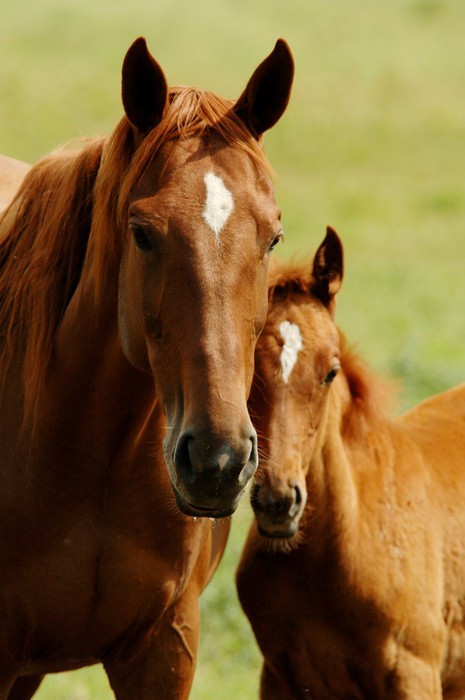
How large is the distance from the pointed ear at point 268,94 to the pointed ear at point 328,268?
1.36 meters

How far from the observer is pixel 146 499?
10.2 ft

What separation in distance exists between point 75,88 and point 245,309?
70.1 feet

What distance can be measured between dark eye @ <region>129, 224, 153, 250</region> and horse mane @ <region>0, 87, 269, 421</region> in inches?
5.9

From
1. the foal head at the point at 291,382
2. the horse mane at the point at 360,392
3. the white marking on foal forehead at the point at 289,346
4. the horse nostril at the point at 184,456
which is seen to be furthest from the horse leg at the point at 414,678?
the horse nostril at the point at 184,456

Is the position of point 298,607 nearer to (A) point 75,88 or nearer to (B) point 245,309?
(B) point 245,309

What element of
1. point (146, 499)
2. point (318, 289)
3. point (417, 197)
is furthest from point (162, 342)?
point (417, 197)

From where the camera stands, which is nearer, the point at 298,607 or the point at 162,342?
the point at 162,342

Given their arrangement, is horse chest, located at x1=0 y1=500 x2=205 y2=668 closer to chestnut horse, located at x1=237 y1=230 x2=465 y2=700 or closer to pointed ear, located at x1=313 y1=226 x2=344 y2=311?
chestnut horse, located at x1=237 y1=230 x2=465 y2=700

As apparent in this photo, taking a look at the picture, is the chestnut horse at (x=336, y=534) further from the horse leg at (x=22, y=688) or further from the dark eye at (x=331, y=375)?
the horse leg at (x=22, y=688)

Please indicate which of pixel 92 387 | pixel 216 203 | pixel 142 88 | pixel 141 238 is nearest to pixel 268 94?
pixel 142 88

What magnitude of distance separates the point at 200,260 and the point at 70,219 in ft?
2.14

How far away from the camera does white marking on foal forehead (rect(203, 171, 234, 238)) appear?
2.61 metres

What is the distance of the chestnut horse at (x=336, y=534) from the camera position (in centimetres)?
398

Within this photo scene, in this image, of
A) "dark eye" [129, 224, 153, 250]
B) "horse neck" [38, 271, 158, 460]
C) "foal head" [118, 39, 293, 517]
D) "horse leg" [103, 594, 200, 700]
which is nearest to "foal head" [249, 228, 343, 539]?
"horse leg" [103, 594, 200, 700]
